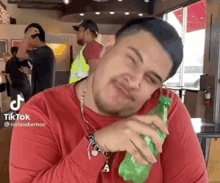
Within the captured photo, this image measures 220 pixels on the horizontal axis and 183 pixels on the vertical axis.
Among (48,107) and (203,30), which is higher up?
(203,30)

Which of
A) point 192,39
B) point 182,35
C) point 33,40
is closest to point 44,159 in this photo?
point 33,40

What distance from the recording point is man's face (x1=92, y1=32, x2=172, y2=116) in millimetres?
525

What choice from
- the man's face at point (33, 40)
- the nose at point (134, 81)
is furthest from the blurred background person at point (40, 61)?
the nose at point (134, 81)

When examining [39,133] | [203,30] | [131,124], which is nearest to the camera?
[131,124]

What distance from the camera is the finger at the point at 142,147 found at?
17.4 inches

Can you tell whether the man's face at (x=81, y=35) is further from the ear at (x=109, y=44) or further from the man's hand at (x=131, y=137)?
the man's hand at (x=131, y=137)

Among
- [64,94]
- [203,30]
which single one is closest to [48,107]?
[64,94]

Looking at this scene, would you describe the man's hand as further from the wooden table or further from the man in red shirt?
the wooden table

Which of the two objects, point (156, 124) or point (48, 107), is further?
point (48, 107)

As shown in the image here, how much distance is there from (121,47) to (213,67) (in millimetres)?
3540

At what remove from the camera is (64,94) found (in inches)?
24.5

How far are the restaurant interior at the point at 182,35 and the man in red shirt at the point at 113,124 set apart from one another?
1016mm

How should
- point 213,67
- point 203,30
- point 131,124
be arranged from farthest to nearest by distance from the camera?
point 203,30 → point 213,67 → point 131,124

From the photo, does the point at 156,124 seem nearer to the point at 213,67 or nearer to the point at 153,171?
the point at 153,171
